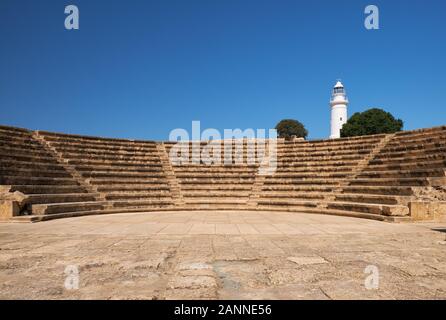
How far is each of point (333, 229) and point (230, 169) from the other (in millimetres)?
9822

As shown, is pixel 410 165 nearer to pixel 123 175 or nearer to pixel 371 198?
pixel 371 198

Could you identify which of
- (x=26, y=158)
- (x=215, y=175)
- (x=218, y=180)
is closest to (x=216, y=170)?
(x=215, y=175)

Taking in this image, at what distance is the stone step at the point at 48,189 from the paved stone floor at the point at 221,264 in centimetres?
333

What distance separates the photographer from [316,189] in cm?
1465

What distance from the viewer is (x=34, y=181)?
1233 centimetres

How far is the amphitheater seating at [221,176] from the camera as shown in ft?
38.2

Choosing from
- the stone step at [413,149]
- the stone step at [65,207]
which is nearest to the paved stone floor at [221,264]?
the stone step at [65,207]

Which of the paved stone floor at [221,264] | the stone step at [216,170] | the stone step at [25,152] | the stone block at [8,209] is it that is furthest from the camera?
the stone step at [216,170]

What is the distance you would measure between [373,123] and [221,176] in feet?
123

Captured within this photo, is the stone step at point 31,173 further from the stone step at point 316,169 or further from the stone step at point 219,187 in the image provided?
the stone step at point 316,169

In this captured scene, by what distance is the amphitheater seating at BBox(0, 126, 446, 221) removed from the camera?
11.7 meters

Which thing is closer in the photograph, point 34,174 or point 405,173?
point 405,173

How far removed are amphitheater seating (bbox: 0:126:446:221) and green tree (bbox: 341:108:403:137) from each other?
109ft
